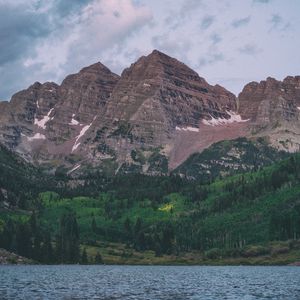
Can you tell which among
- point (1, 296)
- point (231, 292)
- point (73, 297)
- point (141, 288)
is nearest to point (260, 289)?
point (231, 292)

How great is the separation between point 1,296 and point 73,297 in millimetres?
12193

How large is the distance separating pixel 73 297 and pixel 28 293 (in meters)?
11.1

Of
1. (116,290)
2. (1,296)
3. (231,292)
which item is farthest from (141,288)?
(1,296)

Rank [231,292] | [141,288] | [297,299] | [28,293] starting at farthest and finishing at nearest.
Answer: [141,288] < [231,292] < [28,293] < [297,299]

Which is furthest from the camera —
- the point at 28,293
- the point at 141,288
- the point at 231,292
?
the point at 141,288

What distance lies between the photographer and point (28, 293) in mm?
115875

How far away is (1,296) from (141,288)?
1433 inches

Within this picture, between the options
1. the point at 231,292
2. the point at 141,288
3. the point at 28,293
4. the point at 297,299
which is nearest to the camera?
the point at 297,299

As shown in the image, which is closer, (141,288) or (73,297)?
(73,297)

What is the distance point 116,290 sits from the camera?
12812 centimetres

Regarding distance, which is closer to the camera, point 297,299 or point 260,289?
point 297,299

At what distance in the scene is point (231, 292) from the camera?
408 ft

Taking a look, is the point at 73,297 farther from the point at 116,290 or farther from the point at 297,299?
the point at 297,299

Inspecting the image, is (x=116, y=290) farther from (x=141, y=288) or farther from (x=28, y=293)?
(x=28, y=293)
